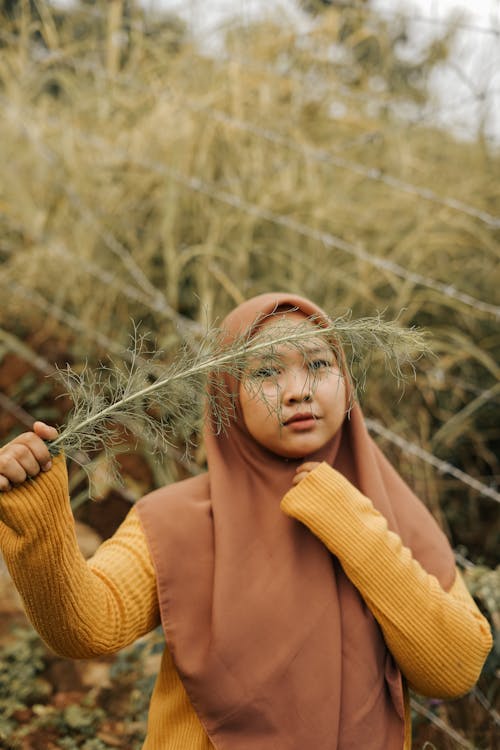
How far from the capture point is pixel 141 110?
3672 millimetres

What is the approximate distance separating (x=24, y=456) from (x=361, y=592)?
0.70 meters

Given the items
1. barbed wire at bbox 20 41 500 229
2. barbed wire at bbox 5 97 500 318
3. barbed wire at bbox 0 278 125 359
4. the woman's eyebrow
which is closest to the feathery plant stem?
the woman's eyebrow

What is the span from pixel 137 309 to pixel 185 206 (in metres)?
0.44

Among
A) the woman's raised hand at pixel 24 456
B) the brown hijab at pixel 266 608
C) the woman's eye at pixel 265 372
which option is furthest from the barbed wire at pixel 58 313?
the woman's raised hand at pixel 24 456

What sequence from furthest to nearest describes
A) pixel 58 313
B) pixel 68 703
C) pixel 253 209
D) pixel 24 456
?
pixel 58 313 → pixel 253 209 → pixel 68 703 → pixel 24 456

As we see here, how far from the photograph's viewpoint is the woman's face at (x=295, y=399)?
1.45m

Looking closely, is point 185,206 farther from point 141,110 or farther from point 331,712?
point 331,712

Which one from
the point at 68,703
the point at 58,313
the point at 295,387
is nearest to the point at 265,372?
the point at 295,387

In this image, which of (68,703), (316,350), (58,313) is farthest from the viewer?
(58,313)

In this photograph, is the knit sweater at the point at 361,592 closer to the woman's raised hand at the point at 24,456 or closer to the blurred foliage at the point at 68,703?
the woman's raised hand at the point at 24,456

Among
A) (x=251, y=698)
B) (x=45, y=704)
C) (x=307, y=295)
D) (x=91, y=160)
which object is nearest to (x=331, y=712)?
(x=251, y=698)

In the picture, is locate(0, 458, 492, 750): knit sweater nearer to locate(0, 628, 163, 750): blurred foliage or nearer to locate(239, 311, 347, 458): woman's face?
locate(239, 311, 347, 458): woman's face

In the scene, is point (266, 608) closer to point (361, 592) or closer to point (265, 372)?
Result: point (361, 592)

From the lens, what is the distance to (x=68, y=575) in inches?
50.1
